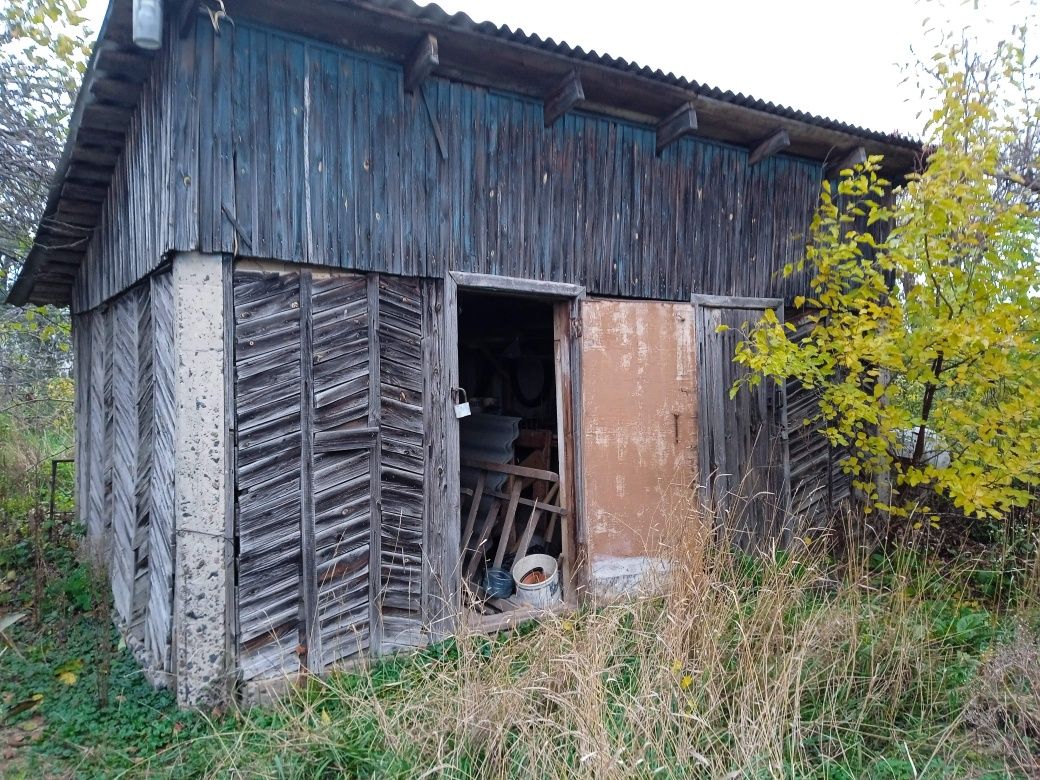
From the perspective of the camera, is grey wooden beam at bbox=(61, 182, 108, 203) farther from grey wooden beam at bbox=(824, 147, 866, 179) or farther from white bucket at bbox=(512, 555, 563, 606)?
grey wooden beam at bbox=(824, 147, 866, 179)

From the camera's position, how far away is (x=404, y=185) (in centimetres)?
453

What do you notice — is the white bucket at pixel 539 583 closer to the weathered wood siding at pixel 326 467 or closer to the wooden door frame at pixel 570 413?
the wooden door frame at pixel 570 413

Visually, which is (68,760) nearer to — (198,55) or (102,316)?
(198,55)

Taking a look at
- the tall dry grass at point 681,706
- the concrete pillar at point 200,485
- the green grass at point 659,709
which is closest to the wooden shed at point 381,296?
the concrete pillar at point 200,485

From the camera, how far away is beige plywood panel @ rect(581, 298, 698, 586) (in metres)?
5.47

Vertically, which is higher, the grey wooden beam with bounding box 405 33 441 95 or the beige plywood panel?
the grey wooden beam with bounding box 405 33 441 95

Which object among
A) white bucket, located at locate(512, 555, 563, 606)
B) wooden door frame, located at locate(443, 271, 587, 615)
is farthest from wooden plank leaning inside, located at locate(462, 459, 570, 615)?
wooden door frame, located at locate(443, 271, 587, 615)

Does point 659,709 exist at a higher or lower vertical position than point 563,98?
lower

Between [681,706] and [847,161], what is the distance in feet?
18.6

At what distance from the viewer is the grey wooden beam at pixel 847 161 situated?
20.9 ft

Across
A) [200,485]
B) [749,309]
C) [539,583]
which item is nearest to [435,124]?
[200,485]

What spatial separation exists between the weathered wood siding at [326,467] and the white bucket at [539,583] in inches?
49.2

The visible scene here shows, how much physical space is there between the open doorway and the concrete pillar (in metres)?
1.53

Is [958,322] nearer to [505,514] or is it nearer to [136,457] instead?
[505,514]
